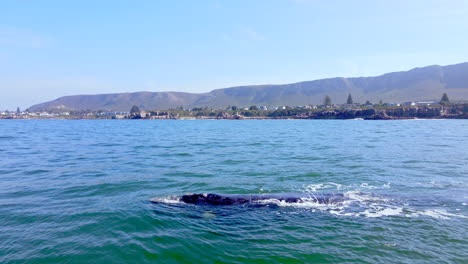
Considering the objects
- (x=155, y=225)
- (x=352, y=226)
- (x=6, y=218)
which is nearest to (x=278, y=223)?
(x=352, y=226)

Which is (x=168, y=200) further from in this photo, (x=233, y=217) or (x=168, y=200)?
(x=233, y=217)

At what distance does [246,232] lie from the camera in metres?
11.5

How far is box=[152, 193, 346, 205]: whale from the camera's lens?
15.2 m

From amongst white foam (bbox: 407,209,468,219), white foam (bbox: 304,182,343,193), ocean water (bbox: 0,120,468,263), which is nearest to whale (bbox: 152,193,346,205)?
ocean water (bbox: 0,120,468,263)

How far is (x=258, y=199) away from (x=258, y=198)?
0.13 metres

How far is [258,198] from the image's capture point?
15672mm

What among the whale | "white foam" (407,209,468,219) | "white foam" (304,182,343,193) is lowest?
"white foam" (304,182,343,193)

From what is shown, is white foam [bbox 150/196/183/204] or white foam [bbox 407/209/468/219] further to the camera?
white foam [bbox 150/196/183/204]

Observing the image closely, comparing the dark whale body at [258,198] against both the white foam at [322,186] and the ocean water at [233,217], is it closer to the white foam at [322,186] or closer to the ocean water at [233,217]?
the ocean water at [233,217]

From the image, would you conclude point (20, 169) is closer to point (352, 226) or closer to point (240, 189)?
point (240, 189)

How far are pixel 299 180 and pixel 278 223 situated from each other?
8.80 meters

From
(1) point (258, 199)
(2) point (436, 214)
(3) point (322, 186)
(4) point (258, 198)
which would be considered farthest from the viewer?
(3) point (322, 186)

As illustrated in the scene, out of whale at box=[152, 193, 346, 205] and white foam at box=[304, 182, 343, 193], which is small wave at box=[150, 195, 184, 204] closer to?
whale at box=[152, 193, 346, 205]

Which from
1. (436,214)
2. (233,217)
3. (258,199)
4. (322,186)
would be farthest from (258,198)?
(436,214)
